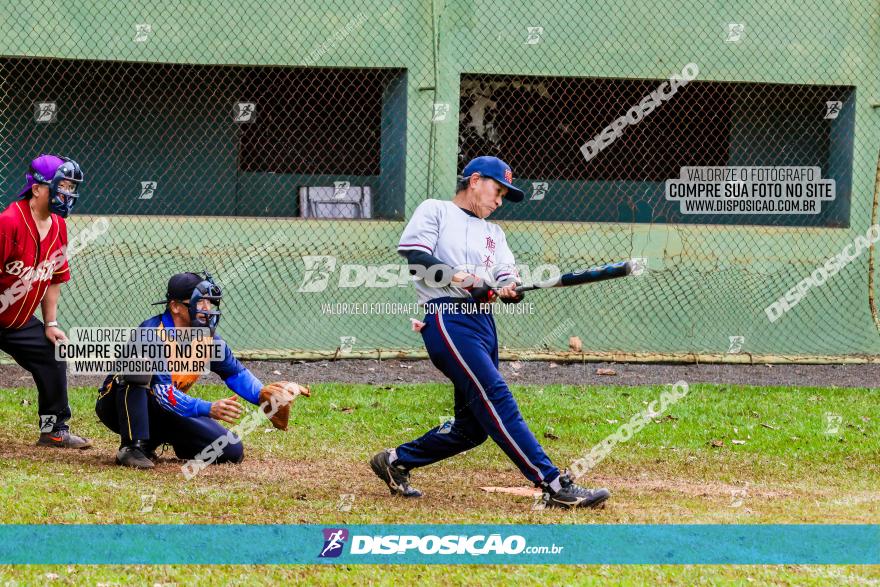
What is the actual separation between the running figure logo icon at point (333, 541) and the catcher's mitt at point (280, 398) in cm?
157

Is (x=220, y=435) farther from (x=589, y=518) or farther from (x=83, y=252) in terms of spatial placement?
(x=83, y=252)

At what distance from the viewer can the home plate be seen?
6.85m

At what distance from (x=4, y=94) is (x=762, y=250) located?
27.8 ft

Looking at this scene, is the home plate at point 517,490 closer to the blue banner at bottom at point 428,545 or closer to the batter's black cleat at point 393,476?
the batter's black cleat at point 393,476

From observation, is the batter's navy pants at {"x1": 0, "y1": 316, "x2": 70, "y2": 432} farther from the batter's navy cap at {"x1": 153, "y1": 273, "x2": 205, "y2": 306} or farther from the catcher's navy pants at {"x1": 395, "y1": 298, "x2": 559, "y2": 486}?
the catcher's navy pants at {"x1": 395, "y1": 298, "x2": 559, "y2": 486}

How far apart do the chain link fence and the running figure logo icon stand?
22.8ft

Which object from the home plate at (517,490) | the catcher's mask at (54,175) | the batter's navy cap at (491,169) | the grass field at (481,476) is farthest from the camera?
the catcher's mask at (54,175)

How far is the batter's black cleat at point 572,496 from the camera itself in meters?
6.14

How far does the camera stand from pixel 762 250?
1333 centimetres

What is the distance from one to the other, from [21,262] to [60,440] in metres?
1.21

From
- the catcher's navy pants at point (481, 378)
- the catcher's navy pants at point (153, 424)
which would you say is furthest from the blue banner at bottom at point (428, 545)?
the catcher's navy pants at point (153, 424)

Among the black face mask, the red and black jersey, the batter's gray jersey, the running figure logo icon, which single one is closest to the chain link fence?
the red and black jersey

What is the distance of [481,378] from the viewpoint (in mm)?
6184

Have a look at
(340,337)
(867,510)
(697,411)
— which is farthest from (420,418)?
(867,510)
